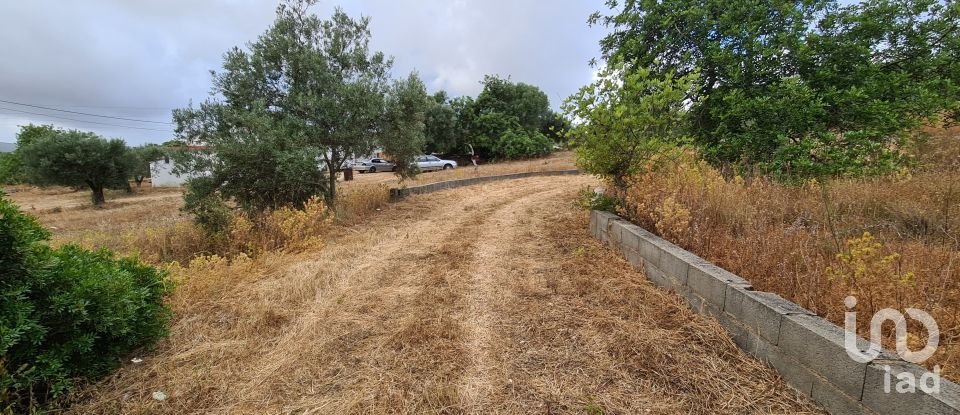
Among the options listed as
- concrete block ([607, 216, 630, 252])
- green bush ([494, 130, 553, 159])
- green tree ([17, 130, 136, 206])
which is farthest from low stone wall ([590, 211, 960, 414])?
green tree ([17, 130, 136, 206])

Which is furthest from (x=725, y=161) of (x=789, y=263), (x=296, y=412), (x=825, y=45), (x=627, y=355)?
(x=296, y=412)

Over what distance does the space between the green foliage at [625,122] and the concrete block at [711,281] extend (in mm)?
2165

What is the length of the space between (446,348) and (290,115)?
6.18 meters

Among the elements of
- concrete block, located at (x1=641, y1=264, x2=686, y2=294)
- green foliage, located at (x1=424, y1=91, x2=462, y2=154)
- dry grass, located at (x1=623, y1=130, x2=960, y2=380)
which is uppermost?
green foliage, located at (x1=424, y1=91, x2=462, y2=154)

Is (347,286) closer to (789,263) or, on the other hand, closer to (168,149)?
(789,263)

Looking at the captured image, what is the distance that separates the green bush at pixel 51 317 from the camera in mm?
1773

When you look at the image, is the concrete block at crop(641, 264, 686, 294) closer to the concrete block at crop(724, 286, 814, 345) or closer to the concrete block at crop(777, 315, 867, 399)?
the concrete block at crop(724, 286, 814, 345)

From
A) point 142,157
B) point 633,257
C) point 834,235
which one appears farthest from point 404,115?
point 142,157

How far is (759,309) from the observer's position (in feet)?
6.89

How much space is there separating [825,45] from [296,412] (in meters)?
8.08

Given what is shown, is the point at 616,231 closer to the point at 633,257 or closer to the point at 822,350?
the point at 633,257

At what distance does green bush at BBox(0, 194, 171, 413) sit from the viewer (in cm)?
177

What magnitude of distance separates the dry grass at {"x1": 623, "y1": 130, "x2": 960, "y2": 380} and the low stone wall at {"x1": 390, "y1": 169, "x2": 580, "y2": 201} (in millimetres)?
6348

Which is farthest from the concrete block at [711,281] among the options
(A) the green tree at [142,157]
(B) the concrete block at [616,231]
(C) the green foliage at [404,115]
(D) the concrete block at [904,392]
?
(A) the green tree at [142,157]
